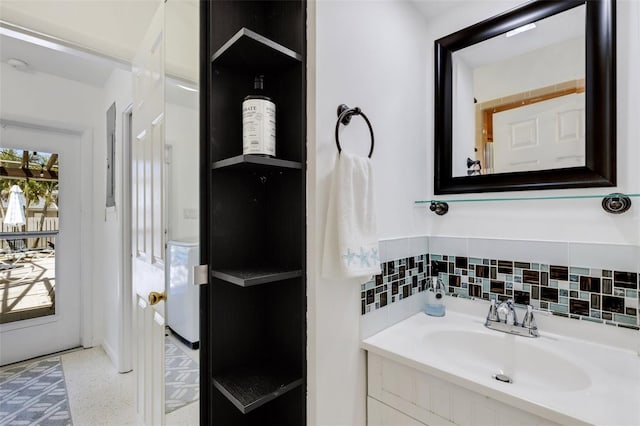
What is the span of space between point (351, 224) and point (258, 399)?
553 millimetres

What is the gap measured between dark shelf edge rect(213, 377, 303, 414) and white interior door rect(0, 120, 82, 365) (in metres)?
2.45

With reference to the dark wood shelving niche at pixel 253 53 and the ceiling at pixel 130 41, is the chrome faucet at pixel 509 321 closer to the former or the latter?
the dark wood shelving niche at pixel 253 53

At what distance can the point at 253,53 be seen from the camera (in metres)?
0.95

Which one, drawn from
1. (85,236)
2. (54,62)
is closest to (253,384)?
(85,236)

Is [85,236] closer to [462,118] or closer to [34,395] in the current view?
[34,395]

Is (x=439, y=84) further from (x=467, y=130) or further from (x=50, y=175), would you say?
(x=50, y=175)

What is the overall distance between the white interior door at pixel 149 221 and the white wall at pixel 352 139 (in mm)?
500

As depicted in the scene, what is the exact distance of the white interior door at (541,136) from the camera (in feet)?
3.82

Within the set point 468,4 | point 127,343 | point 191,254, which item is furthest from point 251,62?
point 127,343

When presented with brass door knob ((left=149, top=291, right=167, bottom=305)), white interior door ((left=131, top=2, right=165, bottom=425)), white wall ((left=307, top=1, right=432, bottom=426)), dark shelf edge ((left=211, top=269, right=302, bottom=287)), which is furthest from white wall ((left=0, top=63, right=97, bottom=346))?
white wall ((left=307, top=1, right=432, bottom=426))

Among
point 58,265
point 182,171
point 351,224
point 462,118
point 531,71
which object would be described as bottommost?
point 58,265

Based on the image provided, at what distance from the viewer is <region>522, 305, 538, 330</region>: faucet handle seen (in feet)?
3.95

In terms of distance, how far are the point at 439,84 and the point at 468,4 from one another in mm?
357

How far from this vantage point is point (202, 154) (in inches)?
39.3
